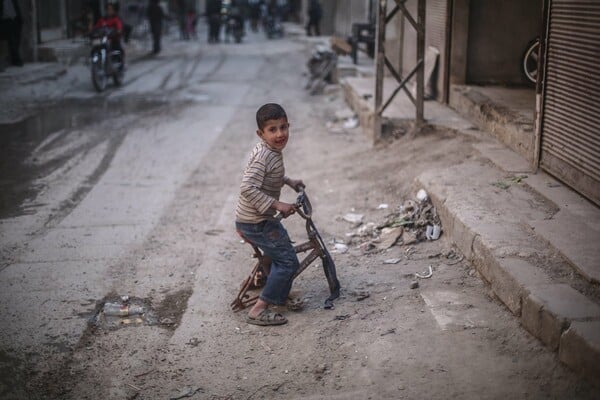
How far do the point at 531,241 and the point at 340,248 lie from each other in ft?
6.05

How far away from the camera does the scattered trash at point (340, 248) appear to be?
246 inches

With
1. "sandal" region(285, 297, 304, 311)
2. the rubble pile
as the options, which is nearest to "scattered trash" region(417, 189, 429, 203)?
the rubble pile

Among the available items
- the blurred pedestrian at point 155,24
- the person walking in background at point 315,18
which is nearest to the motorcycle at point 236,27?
the person walking in background at point 315,18

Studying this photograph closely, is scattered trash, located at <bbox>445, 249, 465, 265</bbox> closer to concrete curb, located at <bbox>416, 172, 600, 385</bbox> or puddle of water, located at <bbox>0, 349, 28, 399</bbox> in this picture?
concrete curb, located at <bbox>416, 172, 600, 385</bbox>

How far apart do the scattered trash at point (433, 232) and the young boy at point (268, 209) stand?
1.52 meters

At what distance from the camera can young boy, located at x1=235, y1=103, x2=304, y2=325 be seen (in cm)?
462

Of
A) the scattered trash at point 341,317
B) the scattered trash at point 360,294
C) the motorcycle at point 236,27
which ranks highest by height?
the motorcycle at point 236,27

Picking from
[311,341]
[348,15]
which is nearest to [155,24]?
[348,15]

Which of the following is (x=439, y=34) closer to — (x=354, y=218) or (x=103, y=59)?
(x=354, y=218)

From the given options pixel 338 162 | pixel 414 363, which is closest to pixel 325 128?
pixel 338 162

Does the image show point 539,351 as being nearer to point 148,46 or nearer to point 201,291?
point 201,291

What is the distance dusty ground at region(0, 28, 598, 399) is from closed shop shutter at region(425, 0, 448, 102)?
145 inches

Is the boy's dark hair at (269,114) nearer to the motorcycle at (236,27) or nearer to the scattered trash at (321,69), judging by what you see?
the scattered trash at (321,69)

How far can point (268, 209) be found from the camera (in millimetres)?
4582
